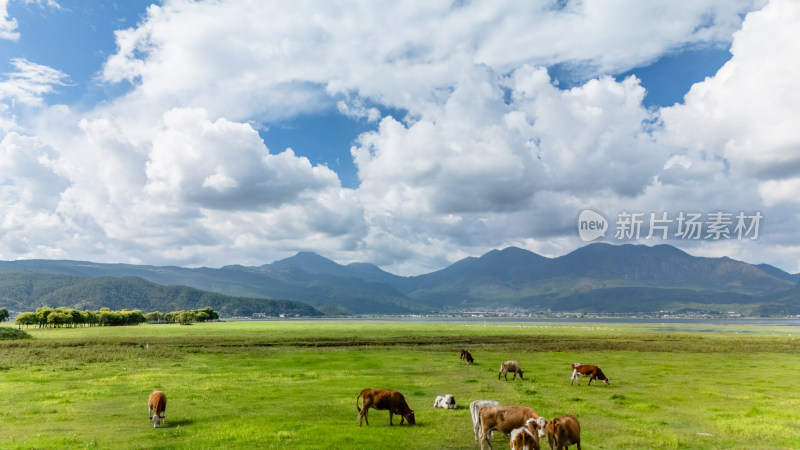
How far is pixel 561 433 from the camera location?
16.7m

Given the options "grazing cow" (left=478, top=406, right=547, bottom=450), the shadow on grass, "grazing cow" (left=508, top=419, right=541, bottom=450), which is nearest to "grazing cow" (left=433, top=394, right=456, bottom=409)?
"grazing cow" (left=478, top=406, right=547, bottom=450)

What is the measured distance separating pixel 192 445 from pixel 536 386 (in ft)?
80.7

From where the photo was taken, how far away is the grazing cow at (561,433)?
16.6 m

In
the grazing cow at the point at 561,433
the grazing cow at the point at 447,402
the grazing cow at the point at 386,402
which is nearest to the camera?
the grazing cow at the point at 561,433

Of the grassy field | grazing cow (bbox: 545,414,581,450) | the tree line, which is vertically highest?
grazing cow (bbox: 545,414,581,450)

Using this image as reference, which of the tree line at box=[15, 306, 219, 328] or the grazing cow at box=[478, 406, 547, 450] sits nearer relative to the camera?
the grazing cow at box=[478, 406, 547, 450]

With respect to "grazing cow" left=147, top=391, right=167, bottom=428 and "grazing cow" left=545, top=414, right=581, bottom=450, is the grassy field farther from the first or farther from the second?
"grazing cow" left=545, top=414, right=581, bottom=450

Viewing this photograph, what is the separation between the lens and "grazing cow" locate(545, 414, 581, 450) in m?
16.6

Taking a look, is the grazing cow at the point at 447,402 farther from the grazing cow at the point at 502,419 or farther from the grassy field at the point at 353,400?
the grazing cow at the point at 502,419

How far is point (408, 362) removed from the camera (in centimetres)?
5288

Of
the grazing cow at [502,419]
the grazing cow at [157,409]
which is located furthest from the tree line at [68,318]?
the grazing cow at [502,419]

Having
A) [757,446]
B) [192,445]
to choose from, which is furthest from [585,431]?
[192,445]

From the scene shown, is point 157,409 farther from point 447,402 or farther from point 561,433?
point 561,433

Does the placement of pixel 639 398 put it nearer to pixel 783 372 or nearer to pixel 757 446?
pixel 757 446
